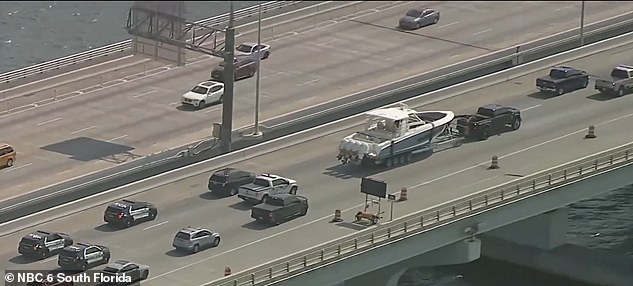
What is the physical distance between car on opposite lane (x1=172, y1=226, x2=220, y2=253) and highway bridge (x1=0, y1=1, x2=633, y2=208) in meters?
10.1

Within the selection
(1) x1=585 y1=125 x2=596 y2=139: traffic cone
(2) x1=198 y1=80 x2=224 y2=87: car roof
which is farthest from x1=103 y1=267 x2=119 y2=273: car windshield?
(2) x1=198 y1=80 x2=224 y2=87: car roof

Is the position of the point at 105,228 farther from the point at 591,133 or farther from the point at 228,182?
the point at 591,133

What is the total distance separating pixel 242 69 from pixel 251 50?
196 centimetres

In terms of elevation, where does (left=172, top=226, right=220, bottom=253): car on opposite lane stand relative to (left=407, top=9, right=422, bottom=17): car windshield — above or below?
above

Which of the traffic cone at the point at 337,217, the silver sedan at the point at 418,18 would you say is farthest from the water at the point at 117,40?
the traffic cone at the point at 337,217

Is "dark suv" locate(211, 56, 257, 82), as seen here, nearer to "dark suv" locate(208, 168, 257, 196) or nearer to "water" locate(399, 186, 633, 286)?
"water" locate(399, 186, 633, 286)

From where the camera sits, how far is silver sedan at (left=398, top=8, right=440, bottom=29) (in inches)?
4242

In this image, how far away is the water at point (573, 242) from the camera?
8231cm

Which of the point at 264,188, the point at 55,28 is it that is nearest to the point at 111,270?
the point at 264,188

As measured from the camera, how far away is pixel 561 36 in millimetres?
102500

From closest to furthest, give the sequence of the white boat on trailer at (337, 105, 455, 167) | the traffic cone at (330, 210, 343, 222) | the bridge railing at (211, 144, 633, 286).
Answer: the bridge railing at (211, 144, 633, 286)
the traffic cone at (330, 210, 343, 222)
the white boat on trailer at (337, 105, 455, 167)

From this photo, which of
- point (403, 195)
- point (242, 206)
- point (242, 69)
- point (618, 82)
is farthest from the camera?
point (242, 69)

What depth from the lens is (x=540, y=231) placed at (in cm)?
8212

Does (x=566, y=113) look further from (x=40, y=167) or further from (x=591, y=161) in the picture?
(x=40, y=167)
